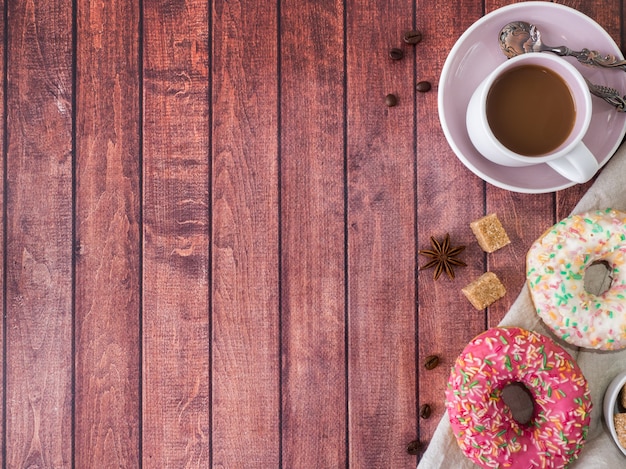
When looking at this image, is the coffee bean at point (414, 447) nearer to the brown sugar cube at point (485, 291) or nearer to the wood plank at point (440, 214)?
the wood plank at point (440, 214)

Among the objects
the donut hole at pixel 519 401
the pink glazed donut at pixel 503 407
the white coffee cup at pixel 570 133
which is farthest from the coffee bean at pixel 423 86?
the donut hole at pixel 519 401

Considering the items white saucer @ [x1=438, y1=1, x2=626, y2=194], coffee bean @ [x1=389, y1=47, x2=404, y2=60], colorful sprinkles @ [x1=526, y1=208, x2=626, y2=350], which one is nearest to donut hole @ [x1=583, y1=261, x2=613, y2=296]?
colorful sprinkles @ [x1=526, y1=208, x2=626, y2=350]

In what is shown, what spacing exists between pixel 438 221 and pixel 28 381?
2.93 ft

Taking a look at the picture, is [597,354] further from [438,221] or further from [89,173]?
[89,173]

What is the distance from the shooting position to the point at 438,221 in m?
1.19

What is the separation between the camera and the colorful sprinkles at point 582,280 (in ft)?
3.45

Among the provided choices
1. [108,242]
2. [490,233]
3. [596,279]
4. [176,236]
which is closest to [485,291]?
[490,233]

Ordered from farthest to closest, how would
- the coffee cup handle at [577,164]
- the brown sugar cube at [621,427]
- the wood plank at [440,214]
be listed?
1. the wood plank at [440,214]
2. the brown sugar cube at [621,427]
3. the coffee cup handle at [577,164]

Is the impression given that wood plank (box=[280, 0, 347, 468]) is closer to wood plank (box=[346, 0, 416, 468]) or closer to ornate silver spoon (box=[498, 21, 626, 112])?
wood plank (box=[346, 0, 416, 468])

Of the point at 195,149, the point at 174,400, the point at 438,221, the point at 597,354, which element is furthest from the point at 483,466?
the point at 195,149

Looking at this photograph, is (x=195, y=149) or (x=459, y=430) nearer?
(x=459, y=430)

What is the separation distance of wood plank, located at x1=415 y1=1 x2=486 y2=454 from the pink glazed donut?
0.10 metres

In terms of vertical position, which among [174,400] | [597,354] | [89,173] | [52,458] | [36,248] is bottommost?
[52,458]

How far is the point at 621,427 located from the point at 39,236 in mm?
1180
